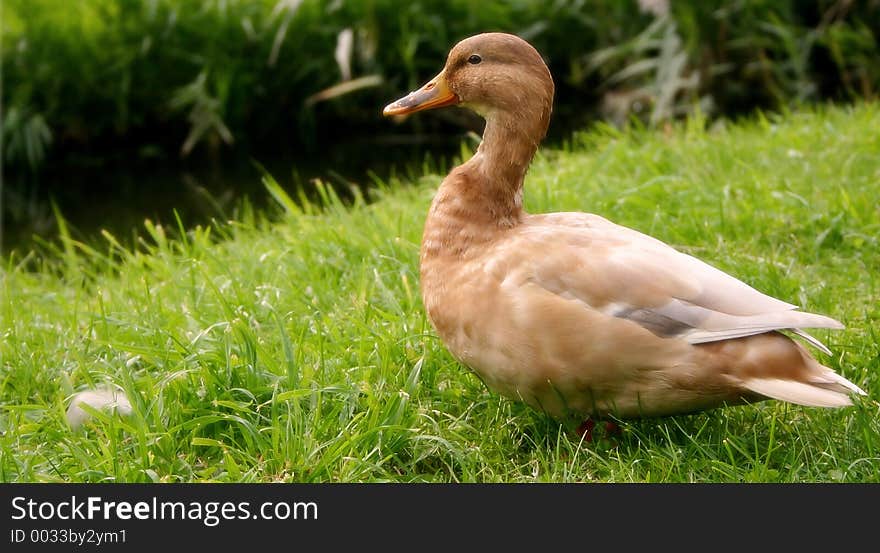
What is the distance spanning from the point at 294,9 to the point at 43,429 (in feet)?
14.1

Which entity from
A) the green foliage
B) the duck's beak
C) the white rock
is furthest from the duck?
the green foliage

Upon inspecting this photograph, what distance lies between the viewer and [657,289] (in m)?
2.58

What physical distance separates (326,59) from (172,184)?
1.26 metres

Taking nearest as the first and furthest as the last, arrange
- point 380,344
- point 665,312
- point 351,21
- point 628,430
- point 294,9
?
1. point 665,312
2. point 628,430
3. point 380,344
4. point 294,9
5. point 351,21

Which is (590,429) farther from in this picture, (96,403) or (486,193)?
(96,403)

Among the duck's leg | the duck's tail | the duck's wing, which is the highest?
the duck's wing

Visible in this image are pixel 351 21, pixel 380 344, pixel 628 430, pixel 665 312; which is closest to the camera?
pixel 665 312

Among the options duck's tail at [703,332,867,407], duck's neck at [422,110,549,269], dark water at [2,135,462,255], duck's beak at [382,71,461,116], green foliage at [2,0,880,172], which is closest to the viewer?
duck's tail at [703,332,867,407]

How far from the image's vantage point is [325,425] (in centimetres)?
267

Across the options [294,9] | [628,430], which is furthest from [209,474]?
[294,9]

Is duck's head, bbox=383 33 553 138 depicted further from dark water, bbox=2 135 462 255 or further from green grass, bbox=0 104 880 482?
dark water, bbox=2 135 462 255

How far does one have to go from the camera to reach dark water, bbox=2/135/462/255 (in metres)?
6.03

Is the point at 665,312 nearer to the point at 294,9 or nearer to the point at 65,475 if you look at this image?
the point at 65,475

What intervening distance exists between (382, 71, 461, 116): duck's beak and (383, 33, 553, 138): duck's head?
3 centimetres
